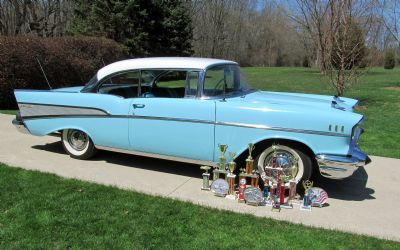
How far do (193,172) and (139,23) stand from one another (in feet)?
67.9

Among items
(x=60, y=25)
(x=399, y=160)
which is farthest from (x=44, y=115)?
(x=60, y=25)

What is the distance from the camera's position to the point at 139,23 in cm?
2500

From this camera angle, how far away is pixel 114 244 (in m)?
3.61

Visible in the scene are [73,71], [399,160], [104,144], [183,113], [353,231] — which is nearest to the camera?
[353,231]

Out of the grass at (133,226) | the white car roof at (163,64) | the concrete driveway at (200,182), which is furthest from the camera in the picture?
the white car roof at (163,64)

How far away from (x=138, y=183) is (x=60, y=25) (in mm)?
33504

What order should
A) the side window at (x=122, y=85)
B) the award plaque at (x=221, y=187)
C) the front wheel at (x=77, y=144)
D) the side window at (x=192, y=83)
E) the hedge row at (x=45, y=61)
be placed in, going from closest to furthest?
1. the award plaque at (x=221, y=187)
2. the side window at (x=192, y=83)
3. the side window at (x=122, y=85)
4. the front wheel at (x=77, y=144)
5. the hedge row at (x=45, y=61)

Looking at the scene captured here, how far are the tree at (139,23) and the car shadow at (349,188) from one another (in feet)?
66.0

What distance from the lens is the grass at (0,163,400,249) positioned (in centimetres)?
366

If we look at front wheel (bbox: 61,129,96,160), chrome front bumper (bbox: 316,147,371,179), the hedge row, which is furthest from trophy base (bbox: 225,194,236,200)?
the hedge row

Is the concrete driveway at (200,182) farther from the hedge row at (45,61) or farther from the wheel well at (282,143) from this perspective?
the hedge row at (45,61)

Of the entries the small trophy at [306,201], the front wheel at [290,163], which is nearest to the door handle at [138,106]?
the front wheel at [290,163]

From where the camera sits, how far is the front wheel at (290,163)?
189 inches

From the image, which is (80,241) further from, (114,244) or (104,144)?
(104,144)
